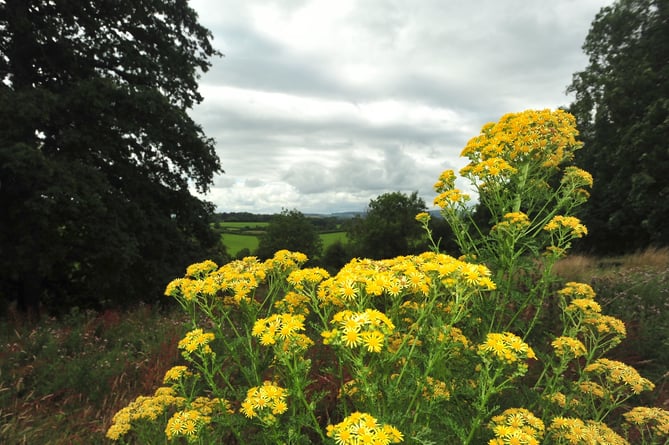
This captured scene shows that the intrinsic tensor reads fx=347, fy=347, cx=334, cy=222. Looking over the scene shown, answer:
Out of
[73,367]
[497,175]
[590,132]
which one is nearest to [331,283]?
[497,175]

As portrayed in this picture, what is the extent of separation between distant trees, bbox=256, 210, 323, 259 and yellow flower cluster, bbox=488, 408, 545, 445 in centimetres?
4462

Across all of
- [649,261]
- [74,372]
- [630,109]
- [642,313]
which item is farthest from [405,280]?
[630,109]

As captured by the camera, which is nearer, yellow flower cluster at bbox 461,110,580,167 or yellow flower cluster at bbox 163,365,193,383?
yellow flower cluster at bbox 163,365,193,383

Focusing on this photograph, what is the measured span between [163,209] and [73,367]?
7.19 m

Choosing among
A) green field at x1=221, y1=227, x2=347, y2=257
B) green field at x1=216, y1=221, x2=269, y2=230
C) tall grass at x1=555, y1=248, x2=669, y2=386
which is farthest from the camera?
green field at x1=216, y1=221, x2=269, y2=230

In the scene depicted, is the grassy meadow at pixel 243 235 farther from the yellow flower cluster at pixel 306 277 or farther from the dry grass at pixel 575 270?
the yellow flower cluster at pixel 306 277

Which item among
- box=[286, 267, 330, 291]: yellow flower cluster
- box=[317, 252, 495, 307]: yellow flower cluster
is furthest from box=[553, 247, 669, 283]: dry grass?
box=[286, 267, 330, 291]: yellow flower cluster

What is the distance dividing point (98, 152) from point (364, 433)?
1118 centimetres

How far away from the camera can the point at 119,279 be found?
30.7ft

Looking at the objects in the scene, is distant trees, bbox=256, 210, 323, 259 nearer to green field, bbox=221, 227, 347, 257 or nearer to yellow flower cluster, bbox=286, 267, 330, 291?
green field, bbox=221, 227, 347, 257

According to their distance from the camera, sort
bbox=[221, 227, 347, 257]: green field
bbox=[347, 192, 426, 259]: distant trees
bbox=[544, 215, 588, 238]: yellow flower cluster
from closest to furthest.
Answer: bbox=[544, 215, 588, 238]: yellow flower cluster
bbox=[347, 192, 426, 259]: distant trees
bbox=[221, 227, 347, 257]: green field

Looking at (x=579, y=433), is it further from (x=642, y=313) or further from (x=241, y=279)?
(x=642, y=313)

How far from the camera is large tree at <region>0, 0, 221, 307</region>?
820 cm

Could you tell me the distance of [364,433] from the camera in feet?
5.65
